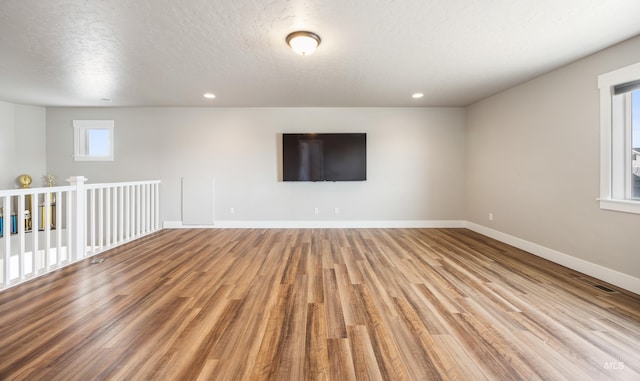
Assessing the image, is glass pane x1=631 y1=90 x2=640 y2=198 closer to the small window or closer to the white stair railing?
the white stair railing

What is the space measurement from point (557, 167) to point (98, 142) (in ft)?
26.2

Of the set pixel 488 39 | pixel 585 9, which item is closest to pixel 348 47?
pixel 488 39

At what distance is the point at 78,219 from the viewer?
3.39 meters

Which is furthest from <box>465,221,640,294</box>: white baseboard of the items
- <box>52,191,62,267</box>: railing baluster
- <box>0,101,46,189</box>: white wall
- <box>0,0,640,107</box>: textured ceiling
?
<box>0,101,46,189</box>: white wall

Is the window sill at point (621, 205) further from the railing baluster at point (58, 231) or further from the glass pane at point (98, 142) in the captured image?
the glass pane at point (98, 142)

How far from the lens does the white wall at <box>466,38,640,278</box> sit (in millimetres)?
2756

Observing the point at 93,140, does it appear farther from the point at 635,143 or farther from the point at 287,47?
the point at 635,143

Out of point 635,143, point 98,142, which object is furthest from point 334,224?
point 98,142

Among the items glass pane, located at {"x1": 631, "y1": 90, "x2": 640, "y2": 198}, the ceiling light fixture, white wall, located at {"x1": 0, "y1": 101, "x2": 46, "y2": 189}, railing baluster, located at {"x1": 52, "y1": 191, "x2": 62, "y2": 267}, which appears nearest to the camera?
the ceiling light fixture

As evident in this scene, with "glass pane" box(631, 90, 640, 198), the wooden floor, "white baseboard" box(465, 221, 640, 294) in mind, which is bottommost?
the wooden floor

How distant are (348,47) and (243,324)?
2801 millimetres

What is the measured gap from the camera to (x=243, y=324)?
6.31 feet

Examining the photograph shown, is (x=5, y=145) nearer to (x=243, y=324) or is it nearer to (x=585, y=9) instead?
(x=243, y=324)

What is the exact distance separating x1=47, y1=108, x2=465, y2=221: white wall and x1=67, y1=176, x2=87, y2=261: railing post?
206 centimetres
